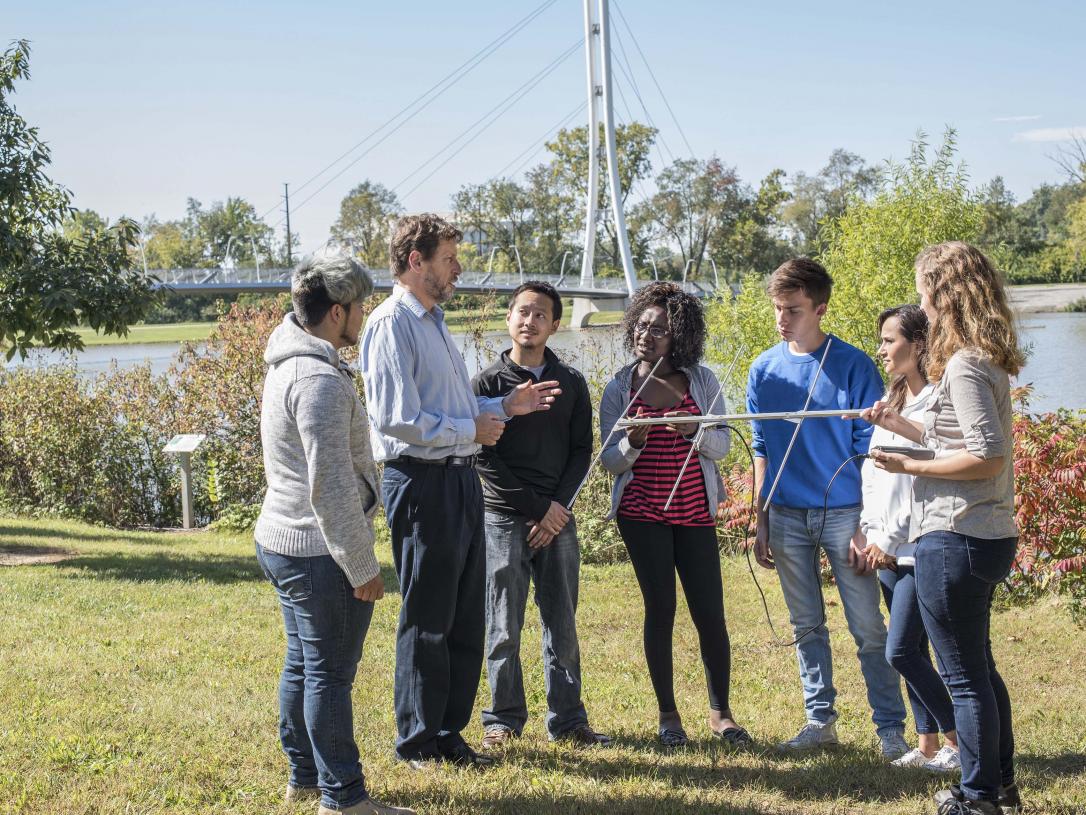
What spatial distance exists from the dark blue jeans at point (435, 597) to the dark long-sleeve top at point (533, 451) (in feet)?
1.02

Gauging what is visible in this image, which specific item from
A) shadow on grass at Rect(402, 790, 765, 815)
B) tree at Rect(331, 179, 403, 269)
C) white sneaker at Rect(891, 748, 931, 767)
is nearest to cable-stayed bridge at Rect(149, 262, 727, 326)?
tree at Rect(331, 179, 403, 269)

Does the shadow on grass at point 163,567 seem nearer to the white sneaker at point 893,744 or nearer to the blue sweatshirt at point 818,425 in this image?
the blue sweatshirt at point 818,425

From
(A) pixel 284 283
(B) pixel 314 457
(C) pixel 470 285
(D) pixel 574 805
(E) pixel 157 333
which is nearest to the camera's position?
(B) pixel 314 457

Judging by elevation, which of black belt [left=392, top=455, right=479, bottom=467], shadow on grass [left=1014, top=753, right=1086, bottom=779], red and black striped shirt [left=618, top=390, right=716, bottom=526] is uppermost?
black belt [left=392, top=455, right=479, bottom=467]

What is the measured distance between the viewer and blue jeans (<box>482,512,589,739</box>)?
405 cm

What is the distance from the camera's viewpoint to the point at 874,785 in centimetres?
363

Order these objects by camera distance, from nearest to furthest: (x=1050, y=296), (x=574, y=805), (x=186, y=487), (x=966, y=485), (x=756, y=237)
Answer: (x=966, y=485) < (x=574, y=805) < (x=186, y=487) < (x=1050, y=296) < (x=756, y=237)

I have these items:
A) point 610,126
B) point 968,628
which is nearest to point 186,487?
point 968,628

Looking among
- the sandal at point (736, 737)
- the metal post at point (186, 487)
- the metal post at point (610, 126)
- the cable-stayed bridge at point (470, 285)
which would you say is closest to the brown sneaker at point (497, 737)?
the sandal at point (736, 737)

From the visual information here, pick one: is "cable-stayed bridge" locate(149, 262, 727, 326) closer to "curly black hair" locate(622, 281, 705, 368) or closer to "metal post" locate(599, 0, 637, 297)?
"metal post" locate(599, 0, 637, 297)

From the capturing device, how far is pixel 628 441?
401 centimetres

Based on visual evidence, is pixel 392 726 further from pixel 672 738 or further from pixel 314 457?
pixel 314 457

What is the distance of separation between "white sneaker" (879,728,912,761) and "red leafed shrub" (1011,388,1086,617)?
2243mm

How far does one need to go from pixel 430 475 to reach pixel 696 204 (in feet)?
191
